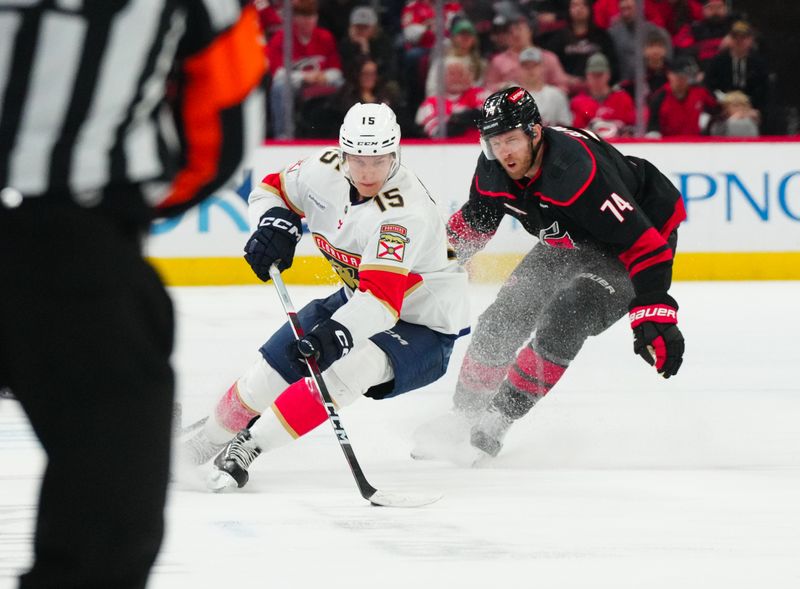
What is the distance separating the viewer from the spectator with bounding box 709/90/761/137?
24.7 feet

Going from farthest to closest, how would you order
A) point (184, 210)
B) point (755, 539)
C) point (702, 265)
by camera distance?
point (702, 265) < point (755, 539) < point (184, 210)

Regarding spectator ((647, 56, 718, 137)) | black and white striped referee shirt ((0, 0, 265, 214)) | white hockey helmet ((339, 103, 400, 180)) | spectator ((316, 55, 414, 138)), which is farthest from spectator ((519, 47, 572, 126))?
black and white striped referee shirt ((0, 0, 265, 214))

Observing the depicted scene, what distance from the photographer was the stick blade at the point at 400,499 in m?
2.99

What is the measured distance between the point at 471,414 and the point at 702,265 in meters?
3.78

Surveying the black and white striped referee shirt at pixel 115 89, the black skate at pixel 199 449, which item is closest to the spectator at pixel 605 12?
the black skate at pixel 199 449

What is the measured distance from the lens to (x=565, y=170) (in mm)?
3590

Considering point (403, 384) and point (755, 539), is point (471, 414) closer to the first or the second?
point (403, 384)

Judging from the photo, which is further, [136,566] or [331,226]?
[331,226]

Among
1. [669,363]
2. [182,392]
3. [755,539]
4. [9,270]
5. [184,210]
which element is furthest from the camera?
A: [182,392]

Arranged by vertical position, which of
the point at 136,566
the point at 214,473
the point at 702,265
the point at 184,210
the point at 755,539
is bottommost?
the point at 702,265

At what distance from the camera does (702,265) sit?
7.38 metres

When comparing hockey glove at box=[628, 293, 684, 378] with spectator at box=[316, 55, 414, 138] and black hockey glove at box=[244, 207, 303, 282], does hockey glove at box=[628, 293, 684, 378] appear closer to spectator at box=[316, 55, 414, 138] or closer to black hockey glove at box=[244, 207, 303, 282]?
black hockey glove at box=[244, 207, 303, 282]

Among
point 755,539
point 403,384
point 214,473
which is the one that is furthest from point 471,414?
point 755,539

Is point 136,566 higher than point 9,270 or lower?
lower
